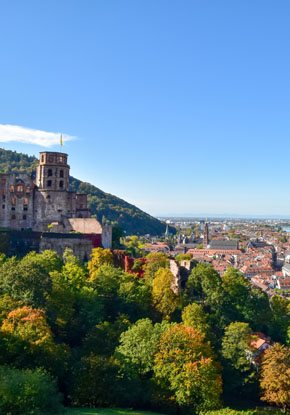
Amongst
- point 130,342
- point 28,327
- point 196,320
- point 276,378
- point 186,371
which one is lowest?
point 276,378

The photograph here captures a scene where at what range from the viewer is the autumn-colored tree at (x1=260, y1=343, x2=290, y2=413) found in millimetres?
38281

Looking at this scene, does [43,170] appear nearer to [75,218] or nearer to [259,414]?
[75,218]

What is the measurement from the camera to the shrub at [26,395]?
2522 cm

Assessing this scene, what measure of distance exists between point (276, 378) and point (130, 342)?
1325cm

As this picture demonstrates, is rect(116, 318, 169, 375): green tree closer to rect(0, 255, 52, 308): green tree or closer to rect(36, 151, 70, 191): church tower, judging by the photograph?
rect(0, 255, 52, 308): green tree

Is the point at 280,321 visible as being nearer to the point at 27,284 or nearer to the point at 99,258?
the point at 99,258

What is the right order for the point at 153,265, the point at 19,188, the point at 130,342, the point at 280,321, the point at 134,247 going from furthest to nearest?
the point at 134,247, the point at 19,188, the point at 153,265, the point at 280,321, the point at 130,342

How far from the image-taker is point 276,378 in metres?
38.7

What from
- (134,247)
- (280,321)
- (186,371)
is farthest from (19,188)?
(134,247)

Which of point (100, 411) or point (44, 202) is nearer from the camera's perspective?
point (100, 411)

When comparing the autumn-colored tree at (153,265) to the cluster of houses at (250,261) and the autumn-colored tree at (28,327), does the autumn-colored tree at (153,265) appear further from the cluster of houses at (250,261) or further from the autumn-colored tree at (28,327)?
the cluster of houses at (250,261)

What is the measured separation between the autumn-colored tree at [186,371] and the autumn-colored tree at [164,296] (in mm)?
8440

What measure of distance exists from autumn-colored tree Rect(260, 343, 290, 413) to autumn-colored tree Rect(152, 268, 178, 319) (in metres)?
10.8

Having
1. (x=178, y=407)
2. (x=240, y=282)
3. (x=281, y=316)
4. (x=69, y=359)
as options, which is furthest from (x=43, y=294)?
(x=281, y=316)
